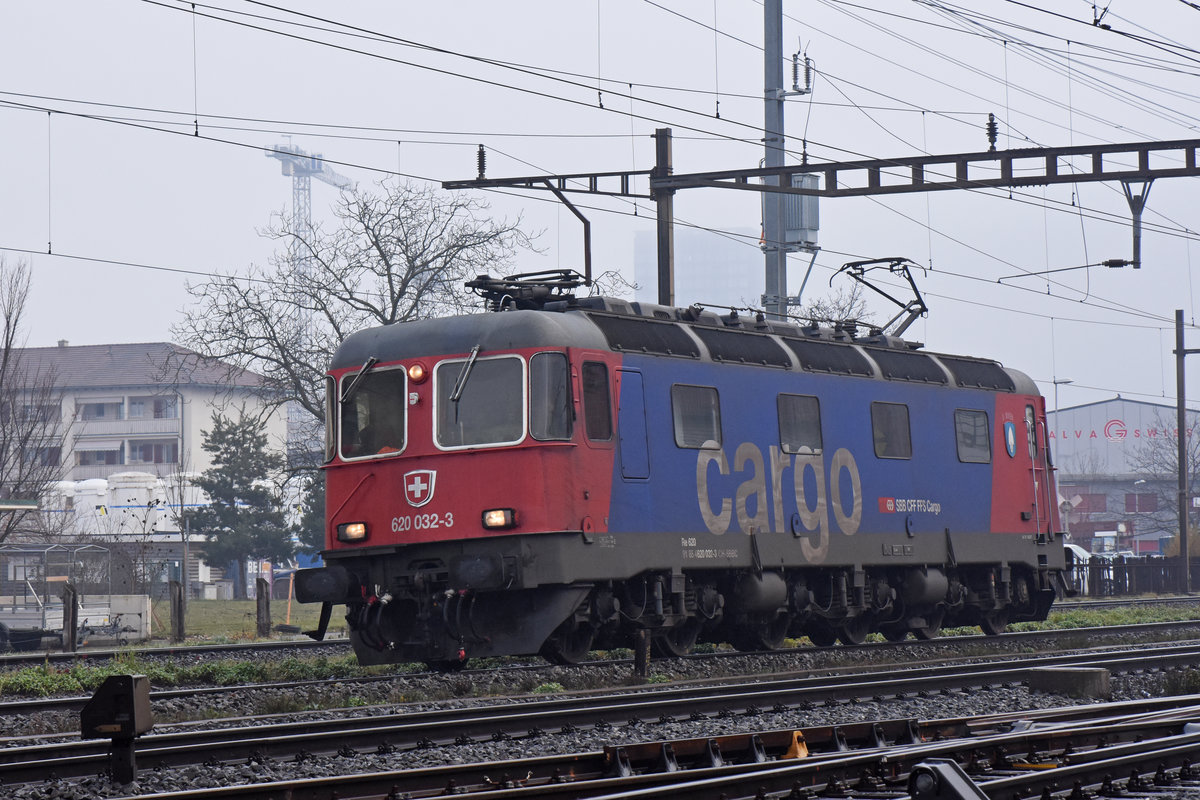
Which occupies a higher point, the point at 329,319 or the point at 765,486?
the point at 329,319

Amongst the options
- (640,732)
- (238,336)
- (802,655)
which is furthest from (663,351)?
(238,336)

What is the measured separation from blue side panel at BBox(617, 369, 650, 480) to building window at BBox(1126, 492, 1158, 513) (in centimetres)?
8685

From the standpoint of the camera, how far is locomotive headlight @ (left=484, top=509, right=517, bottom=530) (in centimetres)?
1441

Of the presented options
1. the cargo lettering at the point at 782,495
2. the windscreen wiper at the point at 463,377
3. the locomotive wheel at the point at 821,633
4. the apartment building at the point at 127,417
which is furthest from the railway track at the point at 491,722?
the apartment building at the point at 127,417

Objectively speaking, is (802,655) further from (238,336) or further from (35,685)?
(238,336)

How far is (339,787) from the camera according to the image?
7961 mm

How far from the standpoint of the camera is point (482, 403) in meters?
14.9

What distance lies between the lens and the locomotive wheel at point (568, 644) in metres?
15.4

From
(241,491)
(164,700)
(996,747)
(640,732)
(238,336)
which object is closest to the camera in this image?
(996,747)

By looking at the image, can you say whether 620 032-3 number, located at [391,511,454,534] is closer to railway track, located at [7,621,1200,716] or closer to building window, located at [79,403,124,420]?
railway track, located at [7,621,1200,716]

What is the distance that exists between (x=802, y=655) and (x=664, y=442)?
12.5ft

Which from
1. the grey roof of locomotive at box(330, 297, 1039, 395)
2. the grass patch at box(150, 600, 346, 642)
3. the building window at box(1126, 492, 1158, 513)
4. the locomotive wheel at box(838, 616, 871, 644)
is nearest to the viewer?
the grey roof of locomotive at box(330, 297, 1039, 395)

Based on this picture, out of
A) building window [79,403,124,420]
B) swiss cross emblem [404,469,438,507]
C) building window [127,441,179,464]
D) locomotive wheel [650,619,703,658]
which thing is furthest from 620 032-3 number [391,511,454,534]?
building window [79,403,124,420]

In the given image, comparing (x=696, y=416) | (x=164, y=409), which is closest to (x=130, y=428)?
(x=164, y=409)
